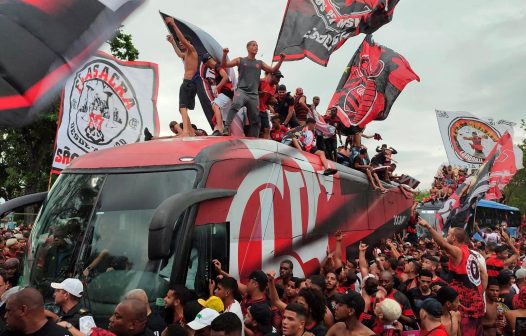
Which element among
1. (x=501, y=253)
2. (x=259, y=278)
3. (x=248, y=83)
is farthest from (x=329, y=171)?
(x=259, y=278)

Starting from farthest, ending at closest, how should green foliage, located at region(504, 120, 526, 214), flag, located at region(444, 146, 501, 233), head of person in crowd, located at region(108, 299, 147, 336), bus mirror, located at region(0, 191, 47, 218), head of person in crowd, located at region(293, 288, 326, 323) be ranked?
green foliage, located at region(504, 120, 526, 214), flag, located at region(444, 146, 501, 233), bus mirror, located at region(0, 191, 47, 218), head of person in crowd, located at region(293, 288, 326, 323), head of person in crowd, located at region(108, 299, 147, 336)

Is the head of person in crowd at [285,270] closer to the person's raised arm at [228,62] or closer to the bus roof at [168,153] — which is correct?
the bus roof at [168,153]

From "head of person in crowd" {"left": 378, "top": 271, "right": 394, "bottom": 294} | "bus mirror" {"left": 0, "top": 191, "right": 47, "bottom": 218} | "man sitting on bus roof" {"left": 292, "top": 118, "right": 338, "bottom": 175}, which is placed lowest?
"head of person in crowd" {"left": 378, "top": 271, "right": 394, "bottom": 294}

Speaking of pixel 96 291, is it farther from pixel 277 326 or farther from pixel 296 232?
pixel 296 232

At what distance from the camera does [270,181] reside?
7699 mm

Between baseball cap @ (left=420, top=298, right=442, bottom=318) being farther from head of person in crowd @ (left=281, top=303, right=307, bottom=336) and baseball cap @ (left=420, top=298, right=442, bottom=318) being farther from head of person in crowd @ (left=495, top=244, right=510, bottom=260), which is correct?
head of person in crowd @ (left=495, top=244, right=510, bottom=260)

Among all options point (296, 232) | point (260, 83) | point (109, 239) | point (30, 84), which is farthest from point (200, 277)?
point (260, 83)

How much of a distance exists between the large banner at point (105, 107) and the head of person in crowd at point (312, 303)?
661 centimetres

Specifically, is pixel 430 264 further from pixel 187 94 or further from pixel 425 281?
pixel 187 94

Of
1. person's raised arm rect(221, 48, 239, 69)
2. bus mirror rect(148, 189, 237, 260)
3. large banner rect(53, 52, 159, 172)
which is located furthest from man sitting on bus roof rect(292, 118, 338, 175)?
bus mirror rect(148, 189, 237, 260)

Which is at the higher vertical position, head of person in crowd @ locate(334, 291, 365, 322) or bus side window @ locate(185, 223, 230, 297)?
bus side window @ locate(185, 223, 230, 297)

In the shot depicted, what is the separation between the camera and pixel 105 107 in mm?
11227

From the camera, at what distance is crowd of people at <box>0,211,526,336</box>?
153 inches

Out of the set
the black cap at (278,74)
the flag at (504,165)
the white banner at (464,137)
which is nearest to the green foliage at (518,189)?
the white banner at (464,137)
